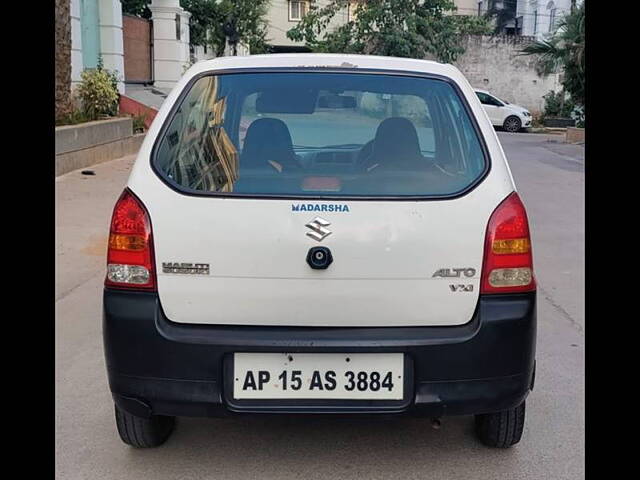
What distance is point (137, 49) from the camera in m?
19.1

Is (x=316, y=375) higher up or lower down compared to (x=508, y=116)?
lower down

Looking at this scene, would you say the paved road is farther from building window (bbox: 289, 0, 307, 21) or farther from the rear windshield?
building window (bbox: 289, 0, 307, 21)

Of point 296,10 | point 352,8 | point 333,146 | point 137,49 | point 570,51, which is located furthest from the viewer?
point 296,10

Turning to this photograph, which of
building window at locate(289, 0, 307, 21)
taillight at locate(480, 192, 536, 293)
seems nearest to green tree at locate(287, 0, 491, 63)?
taillight at locate(480, 192, 536, 293)

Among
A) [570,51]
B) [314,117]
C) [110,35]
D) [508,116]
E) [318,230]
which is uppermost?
[570,51]

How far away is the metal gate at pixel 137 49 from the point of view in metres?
18.4

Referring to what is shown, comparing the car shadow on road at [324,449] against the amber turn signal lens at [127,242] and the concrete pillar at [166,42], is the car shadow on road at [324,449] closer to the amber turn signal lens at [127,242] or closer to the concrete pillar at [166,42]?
the amber turn signal lens at [127,242]

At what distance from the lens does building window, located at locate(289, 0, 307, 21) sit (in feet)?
141

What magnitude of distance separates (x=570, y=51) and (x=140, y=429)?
20037mm

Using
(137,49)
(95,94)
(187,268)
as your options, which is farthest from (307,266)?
(137,49)

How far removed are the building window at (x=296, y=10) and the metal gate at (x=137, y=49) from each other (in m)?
24.7

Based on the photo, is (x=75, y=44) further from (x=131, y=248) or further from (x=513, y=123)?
(x=513, y=123)

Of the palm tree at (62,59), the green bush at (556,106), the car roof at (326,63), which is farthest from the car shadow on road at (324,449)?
the green bush at (556,106)

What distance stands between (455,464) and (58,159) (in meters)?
8.75
